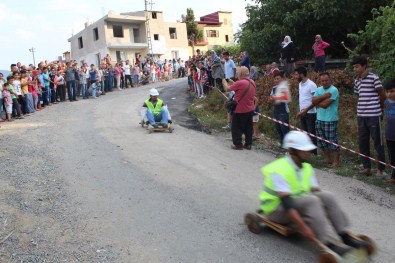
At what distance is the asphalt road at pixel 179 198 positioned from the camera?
16.7 feet

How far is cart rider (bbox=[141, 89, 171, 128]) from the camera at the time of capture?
40.2ft

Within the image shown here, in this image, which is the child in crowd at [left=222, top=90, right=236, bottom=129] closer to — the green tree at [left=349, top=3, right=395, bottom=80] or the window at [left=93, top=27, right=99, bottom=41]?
the green tree at [left=349, top=3, right=395, bottom=80]

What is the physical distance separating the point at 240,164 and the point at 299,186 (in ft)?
13.5

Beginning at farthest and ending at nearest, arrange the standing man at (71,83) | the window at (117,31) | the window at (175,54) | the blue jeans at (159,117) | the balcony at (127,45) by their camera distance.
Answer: the window at (175,54) < the window at (117,31) < the balcony at (127,45) < the standing man at (71,83) < the blue jeans at (159,117)

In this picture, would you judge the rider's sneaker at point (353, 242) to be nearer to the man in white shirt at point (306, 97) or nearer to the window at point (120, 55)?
the man in white shirt at point (306, 97)

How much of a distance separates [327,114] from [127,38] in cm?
4482

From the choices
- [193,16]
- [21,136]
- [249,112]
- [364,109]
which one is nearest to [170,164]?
[249,112]

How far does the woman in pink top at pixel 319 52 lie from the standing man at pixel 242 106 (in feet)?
21.1

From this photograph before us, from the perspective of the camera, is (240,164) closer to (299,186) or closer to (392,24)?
(299,186)

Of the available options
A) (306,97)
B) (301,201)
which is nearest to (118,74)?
(306,97)

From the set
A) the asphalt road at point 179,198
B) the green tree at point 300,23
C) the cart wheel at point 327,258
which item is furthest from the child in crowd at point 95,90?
the cart wheel at point 327,258

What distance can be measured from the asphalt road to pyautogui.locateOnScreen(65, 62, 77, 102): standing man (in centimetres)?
891

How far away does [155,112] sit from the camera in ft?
40.8

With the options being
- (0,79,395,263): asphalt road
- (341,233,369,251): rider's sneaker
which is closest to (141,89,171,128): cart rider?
(0,79,395,263): asphalt road
